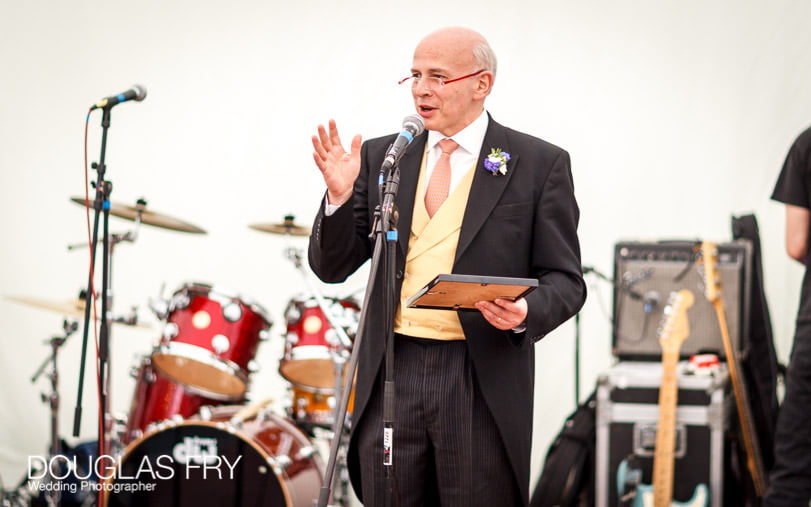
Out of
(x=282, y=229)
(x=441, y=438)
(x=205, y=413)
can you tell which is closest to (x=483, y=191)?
(x=441, y=438)

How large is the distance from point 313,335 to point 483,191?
6.15 ft

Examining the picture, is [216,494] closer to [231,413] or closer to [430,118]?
[231,413]

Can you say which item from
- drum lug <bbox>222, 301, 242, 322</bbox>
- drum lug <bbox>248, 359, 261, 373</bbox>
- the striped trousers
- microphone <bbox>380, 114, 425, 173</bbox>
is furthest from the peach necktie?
drum lug <bbox>248, 359, 261, 373</bbox>

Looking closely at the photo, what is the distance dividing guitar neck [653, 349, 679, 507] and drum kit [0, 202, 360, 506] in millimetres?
1311

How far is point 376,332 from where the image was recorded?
2258 mm

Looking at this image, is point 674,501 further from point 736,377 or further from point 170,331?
point 170,331

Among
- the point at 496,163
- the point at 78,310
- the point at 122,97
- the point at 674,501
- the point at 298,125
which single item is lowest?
the point at 674,501

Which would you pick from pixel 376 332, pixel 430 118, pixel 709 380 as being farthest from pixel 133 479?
pixel 709 380

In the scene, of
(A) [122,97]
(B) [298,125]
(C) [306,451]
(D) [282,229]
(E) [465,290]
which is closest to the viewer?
(E) [465,290]

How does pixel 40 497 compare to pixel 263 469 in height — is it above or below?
below

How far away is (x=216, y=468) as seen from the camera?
357 cm

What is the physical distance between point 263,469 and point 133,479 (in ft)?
1.77

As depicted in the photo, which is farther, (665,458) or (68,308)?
(68,308)

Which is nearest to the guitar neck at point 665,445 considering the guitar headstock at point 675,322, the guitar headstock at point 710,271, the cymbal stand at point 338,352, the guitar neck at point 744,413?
the guitar headstock at point 675,322
